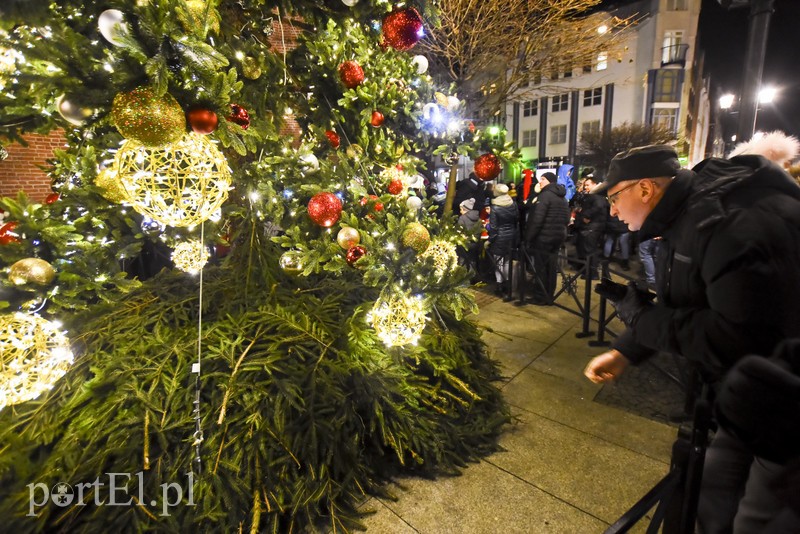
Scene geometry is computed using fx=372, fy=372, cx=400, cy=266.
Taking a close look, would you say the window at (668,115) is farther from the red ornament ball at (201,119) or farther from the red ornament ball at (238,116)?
the red ornament ball at (201,119)

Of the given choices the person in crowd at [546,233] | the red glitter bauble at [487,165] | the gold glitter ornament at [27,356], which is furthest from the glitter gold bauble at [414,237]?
the person in crowd at [546,233]

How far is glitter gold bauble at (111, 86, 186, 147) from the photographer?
4.24ft

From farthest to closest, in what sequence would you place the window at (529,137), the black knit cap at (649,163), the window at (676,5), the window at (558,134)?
the window at (529,137), the window at (558,134), the window at (676,5), the black knit cap at (649,163)

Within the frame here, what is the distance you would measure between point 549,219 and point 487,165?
164 inches

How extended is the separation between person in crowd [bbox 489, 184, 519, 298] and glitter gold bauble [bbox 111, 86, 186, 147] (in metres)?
5.74

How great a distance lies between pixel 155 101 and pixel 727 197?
2.15m

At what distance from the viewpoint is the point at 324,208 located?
2271 millimetres

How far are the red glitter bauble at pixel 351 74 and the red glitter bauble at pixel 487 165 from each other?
39.2 inches

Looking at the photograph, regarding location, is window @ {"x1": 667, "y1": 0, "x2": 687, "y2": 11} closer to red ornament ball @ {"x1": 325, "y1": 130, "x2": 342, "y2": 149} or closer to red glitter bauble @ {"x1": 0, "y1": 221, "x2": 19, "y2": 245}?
red ornament ball @ {"x1": 325, "y1": 130, "x2": 342, "y2": 149}

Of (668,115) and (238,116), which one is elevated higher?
(668,115)

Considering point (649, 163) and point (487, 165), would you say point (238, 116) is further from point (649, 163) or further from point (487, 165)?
point (649, 163)

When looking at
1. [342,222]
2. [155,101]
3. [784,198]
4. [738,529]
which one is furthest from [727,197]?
[155,101]

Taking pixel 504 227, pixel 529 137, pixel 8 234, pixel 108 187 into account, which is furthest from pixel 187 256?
pixel 529 137

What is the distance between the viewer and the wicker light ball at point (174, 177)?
1548 millimetres
